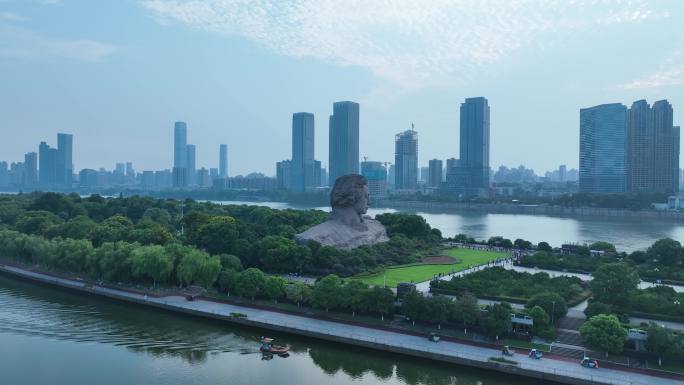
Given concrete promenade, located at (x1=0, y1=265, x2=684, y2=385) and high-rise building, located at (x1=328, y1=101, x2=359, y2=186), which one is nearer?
concrete promenade, located at (x1=0, y1=265, x2=684, y2=385)

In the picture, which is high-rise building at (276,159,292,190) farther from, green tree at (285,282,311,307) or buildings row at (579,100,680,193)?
green tree at (285,282,311,307)

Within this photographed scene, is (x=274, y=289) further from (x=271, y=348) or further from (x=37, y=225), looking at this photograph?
(x=37, y=225)

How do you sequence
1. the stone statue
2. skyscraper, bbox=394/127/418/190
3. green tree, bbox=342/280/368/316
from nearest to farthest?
green tree, bbox=342/280/368/316 → the stone statue → skyscraper, bbox=394/127/418/190

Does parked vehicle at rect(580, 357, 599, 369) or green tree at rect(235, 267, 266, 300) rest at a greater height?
green tree at rect(235, 267, 266, 300)

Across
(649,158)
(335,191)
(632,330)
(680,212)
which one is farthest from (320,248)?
(649,158)

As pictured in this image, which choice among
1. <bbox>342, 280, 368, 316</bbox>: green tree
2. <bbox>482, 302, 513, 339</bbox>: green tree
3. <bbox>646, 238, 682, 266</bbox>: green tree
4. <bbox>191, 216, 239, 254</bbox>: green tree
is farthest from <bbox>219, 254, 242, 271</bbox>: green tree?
<bbox>646, 238, 682, 266</bbox>: green tree

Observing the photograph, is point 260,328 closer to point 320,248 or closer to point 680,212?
point 320,248

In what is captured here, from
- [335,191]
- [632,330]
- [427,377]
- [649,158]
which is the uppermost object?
[649,158]

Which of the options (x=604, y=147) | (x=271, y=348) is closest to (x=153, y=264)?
(x=271, y=348)
